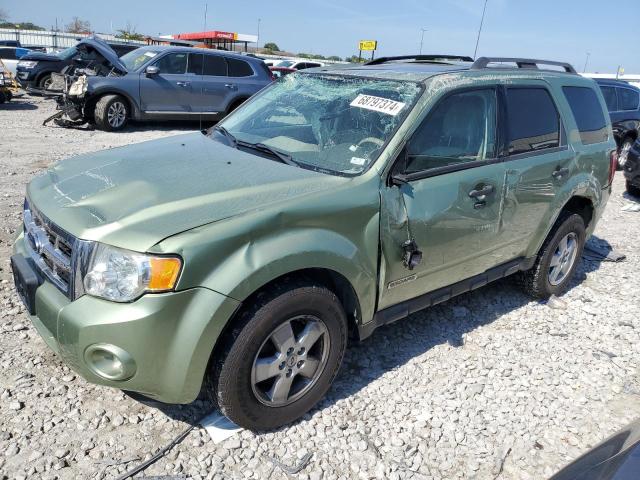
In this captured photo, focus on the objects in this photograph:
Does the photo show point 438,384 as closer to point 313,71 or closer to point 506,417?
point 506,417

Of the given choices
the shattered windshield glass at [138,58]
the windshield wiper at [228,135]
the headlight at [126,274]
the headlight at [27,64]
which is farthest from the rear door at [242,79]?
the headlight at [126,274]

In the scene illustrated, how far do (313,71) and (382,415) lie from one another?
7.87 feet

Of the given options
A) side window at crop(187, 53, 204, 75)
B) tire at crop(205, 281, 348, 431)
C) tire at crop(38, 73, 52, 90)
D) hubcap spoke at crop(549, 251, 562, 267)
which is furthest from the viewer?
tire at crop(38, 73, 52, 90)

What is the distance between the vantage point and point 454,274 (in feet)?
11.3

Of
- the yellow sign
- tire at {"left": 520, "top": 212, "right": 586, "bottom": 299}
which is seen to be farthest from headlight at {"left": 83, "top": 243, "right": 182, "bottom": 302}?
the yellow sign

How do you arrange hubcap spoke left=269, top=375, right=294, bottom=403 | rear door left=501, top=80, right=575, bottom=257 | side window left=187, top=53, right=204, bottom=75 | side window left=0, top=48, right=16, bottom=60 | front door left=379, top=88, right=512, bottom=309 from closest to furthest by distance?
hubcap spoke left=269, top=375, right=294, bottom=403, front door left=379, top=88, right=512, bottom=309, rear door left=501, top=80, right=575, bottom=257, side window left=187, top=53, right=204, bottom=75, side window left=0, top=48, right=16, bottom=60

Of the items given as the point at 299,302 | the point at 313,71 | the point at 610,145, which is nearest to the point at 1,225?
the point at 313,71

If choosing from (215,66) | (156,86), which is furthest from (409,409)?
(215,66)

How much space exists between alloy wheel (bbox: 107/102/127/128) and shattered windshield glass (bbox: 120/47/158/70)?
962 mm

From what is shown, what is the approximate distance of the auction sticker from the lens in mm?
3064

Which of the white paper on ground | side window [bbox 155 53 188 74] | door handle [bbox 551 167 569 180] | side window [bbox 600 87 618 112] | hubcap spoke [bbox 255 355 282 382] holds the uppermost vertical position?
side window [bbox 600 87 618 112]

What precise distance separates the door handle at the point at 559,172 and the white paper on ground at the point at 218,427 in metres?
2.86

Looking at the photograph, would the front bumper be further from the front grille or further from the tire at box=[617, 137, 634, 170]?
the tire at box=[617, 137, 634, 170]

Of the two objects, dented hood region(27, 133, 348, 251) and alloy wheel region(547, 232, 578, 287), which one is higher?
dented hood region(27, 133, 348, 251)
